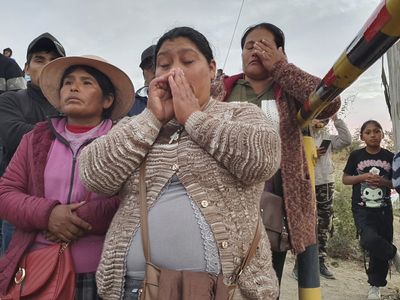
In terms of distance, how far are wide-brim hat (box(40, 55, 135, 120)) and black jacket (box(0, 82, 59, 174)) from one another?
0.36 meters

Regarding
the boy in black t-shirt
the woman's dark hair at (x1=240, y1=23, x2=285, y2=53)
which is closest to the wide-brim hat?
the woman's dark hair at (x1=240, y1=23, x2=285, y2=53)

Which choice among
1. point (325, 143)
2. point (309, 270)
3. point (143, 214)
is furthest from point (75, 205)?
point (325, 143)

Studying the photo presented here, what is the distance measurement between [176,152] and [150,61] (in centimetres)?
208

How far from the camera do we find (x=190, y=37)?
5.73 feet

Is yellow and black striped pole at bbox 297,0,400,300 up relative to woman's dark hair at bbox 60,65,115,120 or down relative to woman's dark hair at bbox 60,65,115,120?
down

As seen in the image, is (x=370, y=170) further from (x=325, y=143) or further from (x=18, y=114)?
(x=18, y=114)

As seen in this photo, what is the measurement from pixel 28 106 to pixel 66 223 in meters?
1.24

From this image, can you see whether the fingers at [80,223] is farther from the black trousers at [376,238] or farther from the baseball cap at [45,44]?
the black trousers at [376,238]

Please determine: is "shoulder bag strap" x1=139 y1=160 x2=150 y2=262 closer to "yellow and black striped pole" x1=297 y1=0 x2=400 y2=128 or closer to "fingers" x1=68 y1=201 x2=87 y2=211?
"fingers" x1=68 y1=201 x2=87 y2=211

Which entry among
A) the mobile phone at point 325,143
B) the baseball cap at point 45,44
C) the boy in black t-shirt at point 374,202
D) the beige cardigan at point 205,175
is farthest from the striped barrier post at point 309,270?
the mobile phone at point 325,143

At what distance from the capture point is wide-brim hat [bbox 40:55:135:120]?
7.16 feet

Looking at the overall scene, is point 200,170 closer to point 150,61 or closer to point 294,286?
point 150,61

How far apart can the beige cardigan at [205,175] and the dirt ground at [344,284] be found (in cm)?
351

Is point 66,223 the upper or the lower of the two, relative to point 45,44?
lower
